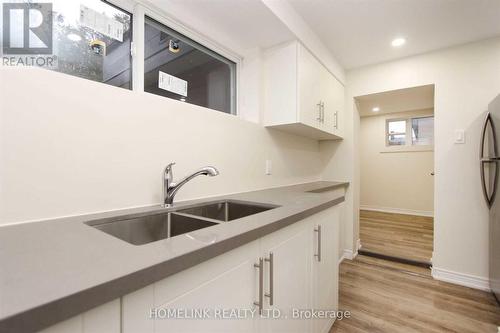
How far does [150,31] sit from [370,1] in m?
1.55

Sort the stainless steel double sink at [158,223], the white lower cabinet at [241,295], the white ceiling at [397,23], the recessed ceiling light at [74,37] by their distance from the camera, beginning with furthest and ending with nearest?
the white ceiling at [397,23], the recessed ceiling light at [74,37], the stainless steel double sink at [158,223], the white lower cabinet at [241,295]

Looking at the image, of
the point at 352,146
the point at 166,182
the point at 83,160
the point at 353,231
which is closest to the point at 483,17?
the point at 352,146

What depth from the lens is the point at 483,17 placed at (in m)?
1.88

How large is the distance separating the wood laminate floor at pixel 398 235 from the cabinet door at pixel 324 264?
1.66 m

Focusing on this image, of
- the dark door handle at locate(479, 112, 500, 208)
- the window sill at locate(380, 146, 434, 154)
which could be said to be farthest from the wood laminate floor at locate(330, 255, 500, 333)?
the window sill at locate(380, 146, 434, 154)

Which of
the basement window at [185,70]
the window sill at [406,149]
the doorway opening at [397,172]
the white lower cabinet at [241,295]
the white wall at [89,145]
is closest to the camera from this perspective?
the white lower cabinet at [241,295]

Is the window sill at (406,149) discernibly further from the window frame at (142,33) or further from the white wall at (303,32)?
the window frame at (142,33)

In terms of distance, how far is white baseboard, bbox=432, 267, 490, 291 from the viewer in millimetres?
2141

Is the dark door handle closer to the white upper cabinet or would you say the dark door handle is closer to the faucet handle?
the white upper cabinet

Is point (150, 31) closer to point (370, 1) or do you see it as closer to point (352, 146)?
point (370, 1)

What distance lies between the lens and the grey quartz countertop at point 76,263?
383mm

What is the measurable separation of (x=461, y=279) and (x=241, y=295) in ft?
8.38

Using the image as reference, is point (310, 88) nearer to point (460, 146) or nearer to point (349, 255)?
point (460, 146)

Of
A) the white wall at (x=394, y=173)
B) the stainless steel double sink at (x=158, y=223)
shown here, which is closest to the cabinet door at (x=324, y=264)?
the stainless steel double sink at (x=158, y=223)
